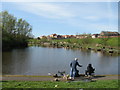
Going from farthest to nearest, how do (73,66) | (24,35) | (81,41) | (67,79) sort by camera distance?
(81,41) < (24,35) < (73,66) < (67,79)

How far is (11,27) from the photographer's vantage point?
6209cm

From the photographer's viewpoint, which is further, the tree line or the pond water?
the tree line

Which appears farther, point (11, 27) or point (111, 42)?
point (111, 42)

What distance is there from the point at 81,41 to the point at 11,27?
3863 centimetres

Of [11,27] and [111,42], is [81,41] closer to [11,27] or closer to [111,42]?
[111,42]

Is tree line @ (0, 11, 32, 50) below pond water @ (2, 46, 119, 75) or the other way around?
the other way around

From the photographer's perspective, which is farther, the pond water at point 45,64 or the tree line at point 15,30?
the tree line at point 15,30

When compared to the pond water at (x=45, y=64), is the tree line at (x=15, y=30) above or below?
above

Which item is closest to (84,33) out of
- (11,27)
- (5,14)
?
(11,27)

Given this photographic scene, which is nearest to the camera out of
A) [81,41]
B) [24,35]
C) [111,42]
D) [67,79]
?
A: [67,79]

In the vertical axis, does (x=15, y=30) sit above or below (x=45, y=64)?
above

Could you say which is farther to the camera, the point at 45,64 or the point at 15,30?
the point at 15,30

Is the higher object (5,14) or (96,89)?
(5,14)

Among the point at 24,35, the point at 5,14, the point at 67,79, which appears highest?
the point at 5,14
